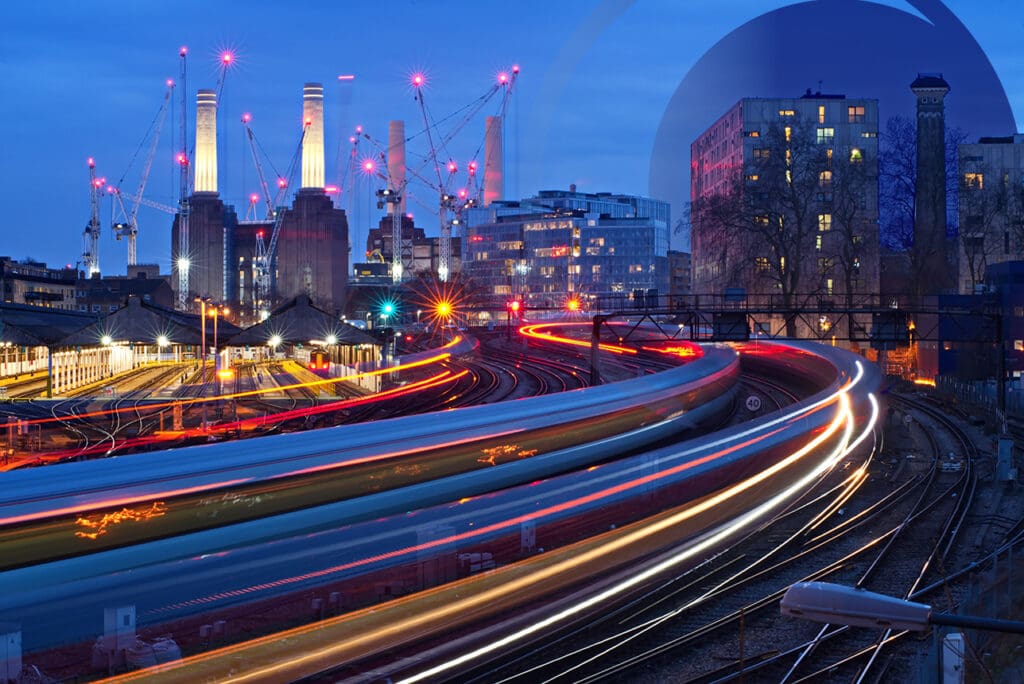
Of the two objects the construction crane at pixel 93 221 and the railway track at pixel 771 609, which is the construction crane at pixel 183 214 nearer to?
the construction crane at pixel 93 221

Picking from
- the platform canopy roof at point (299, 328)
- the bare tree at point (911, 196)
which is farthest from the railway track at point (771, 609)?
the bare tree at point (911, 196)

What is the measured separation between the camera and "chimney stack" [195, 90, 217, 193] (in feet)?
634

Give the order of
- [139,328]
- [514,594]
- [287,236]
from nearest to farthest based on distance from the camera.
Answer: [514,594], [139,328], [287,236]

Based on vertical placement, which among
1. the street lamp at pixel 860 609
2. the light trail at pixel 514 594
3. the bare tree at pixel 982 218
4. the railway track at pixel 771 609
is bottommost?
the railway track at pixel 771 609

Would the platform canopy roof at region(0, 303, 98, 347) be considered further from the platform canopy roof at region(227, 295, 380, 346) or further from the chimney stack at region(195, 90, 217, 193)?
the chimney stack at region(195, 90, 217, 193)

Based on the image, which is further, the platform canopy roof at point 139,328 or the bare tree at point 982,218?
the bare tree at point 982,218

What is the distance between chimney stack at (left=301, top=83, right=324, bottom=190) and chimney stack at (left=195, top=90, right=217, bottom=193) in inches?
842

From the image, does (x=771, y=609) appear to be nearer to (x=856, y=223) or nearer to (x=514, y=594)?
(x=514, y=594)

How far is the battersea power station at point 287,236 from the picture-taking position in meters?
162

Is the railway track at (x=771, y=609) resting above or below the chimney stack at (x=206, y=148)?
below

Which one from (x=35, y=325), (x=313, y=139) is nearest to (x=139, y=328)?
(x=35, y=325)

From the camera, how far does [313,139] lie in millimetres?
176750

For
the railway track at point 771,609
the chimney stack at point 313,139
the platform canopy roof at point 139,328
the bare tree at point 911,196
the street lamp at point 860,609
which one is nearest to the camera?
the street lamp at point 860,609

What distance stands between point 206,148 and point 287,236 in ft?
130
